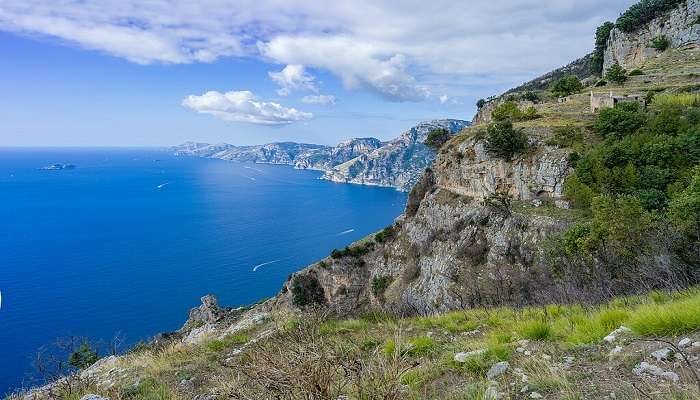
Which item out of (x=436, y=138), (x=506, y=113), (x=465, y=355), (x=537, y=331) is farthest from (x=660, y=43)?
(x=465, y=355)

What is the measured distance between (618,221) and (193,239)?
310 ft

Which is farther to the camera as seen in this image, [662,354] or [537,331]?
[537,331]

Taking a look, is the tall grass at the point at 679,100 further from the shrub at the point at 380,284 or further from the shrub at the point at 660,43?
the shrub at the point at 380,284

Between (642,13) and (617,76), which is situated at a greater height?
(642,13)

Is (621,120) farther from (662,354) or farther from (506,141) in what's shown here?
(662,354)

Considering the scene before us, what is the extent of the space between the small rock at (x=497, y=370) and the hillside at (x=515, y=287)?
0.05ft

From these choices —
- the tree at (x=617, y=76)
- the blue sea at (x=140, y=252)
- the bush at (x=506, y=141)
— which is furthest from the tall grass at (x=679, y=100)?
the blue sea at (x=140, y=252)

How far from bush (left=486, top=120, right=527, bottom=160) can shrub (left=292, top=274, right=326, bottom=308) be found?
961 inches

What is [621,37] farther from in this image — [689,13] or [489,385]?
[489,385]

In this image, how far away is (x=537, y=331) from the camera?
20.1 feet

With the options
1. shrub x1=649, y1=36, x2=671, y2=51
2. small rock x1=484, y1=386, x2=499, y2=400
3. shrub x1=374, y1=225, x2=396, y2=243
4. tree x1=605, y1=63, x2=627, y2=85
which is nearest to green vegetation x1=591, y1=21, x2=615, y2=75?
shrub x1=649, y1=36, x2=671, y2=51

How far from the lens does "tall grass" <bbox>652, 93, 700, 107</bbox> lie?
2941 cm

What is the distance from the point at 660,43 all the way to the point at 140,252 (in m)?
100.0

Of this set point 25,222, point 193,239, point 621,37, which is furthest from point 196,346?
point 25,222
